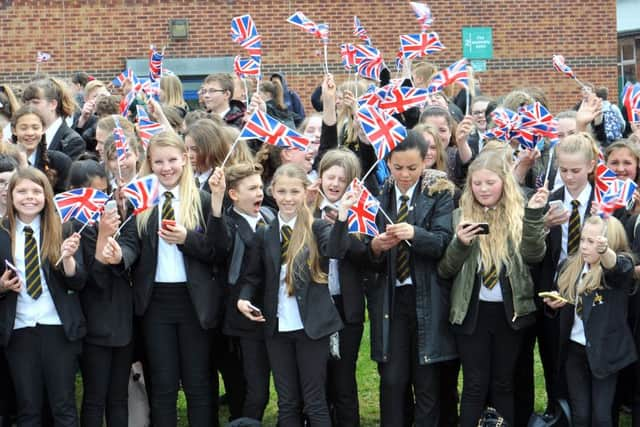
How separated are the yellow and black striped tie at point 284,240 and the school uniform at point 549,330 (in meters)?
1.52

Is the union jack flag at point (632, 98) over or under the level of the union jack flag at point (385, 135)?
over

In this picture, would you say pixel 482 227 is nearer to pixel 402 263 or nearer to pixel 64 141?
pixel 402 263

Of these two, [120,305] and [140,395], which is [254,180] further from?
[140,395]

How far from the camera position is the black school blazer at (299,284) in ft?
19.3

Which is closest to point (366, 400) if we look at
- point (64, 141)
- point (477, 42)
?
point (64, 141)

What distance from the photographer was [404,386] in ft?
20.2

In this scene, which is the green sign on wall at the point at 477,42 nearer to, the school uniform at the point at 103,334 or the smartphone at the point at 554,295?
the smartphone at the point at 554,295

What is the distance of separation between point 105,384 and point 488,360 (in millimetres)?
2273

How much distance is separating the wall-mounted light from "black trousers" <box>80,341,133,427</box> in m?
11.8

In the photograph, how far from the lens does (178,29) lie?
17.3 m

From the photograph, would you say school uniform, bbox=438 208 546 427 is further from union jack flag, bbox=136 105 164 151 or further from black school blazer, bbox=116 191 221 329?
union jack flag, bbox=136 105 164 151

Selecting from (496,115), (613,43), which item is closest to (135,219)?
(496,115)

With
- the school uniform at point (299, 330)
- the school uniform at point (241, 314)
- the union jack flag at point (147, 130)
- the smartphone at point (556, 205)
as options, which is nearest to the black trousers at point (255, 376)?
the school uniform at point (241, 314)

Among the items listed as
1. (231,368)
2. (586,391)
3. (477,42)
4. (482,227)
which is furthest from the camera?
(477,42)
